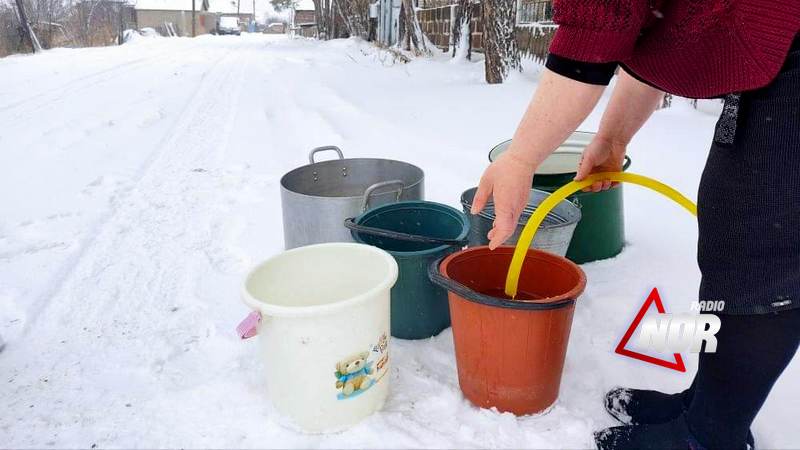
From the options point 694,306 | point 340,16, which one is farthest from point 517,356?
point 340,16

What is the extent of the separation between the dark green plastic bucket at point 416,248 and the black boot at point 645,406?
1.92 feet

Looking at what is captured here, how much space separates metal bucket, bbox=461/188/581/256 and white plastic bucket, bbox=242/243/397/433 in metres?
0.55

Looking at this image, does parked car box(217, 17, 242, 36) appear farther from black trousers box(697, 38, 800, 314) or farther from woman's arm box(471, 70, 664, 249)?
black trousers box(697, 38, 800, 314)

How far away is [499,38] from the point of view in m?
5.76

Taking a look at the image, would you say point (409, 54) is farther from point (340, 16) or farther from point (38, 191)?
point (38, 191)

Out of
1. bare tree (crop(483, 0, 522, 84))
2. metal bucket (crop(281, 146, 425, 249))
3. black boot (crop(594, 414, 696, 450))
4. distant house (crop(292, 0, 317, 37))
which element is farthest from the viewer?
distant house (crop(292, 0, 317, 37))

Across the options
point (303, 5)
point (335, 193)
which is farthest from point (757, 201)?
point (303, 5)

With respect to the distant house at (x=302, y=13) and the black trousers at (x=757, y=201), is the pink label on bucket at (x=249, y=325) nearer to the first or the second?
the black trousers at (x=757, y=201)

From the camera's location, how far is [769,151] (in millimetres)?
915

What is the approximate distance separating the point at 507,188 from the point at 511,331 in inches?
15.8

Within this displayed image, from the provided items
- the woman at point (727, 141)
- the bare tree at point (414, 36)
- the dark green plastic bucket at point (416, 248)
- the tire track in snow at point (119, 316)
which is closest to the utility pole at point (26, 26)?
the bare tree at point (414, 36)

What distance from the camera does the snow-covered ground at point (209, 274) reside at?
1422 millimetres

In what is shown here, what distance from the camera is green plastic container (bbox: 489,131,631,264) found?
6.91 ft

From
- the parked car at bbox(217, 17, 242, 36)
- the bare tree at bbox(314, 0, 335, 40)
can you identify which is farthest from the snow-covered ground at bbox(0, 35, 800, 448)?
the parked car at bbox(217, 17, 242, 36)
